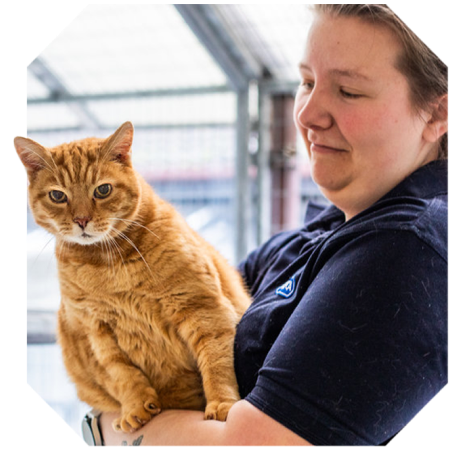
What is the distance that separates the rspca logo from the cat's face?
375mm

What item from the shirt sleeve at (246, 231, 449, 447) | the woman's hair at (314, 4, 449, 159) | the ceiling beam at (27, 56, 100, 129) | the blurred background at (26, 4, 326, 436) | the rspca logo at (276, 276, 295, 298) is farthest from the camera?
the ceiling beam at (27, 56, 100, 129)

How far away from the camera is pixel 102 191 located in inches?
42.0

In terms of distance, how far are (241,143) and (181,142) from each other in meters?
0.24

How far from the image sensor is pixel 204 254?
3.91ft

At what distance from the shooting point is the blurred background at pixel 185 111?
4.35 feet

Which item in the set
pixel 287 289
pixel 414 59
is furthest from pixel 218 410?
pixel 414 59

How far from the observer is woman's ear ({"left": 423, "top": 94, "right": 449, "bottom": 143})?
3.02ft

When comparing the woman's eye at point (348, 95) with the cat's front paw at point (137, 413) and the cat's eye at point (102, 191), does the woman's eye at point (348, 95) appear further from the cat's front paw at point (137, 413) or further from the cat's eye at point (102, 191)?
the cat's front paw at point (137, 413)

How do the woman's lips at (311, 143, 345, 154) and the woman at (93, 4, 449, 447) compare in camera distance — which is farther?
the woman's lips at (311, 143, 345, 154)

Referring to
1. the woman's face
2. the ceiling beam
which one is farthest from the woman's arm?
the ceiling beam

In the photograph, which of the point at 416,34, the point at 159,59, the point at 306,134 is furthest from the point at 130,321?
the point at 159,59

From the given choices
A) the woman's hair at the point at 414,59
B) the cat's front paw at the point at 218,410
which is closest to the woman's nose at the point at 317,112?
the woman's hair at the point at 414,59

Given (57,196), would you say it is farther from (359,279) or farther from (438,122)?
(438,122)

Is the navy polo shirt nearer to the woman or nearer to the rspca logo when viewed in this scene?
the woman
